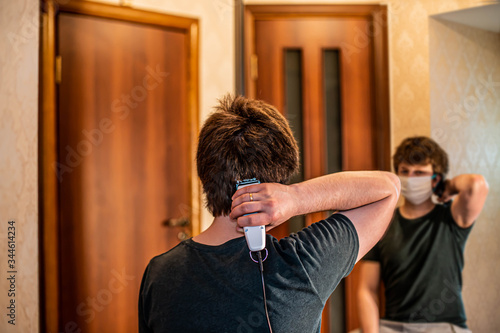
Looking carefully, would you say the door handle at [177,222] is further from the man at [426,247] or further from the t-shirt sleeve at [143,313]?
the t-shirt sleeve at [143,313]

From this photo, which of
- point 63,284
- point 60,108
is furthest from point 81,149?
point 63,284

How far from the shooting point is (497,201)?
128 centimetres

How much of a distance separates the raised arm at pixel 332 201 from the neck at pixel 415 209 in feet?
1.66

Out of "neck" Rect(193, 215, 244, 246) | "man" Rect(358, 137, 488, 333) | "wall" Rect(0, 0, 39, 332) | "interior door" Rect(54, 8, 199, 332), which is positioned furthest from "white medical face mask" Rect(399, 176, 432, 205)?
"wall" Rect(0, 0, 39, 332)

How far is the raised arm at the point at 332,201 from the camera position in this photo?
67 cm

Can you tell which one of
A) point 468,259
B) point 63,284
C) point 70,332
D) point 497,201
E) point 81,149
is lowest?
point 70,332

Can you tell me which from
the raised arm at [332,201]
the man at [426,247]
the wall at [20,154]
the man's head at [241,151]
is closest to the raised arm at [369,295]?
the man at [426,247]

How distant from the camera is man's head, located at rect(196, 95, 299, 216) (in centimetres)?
73

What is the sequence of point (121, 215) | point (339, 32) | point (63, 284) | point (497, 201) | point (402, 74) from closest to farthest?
point (497, 201) → point (402, 74) → point (339, 32) → point (63, 284) → point (121, 215)

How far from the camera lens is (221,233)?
0.74 m

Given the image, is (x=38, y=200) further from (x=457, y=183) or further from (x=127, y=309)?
(x=457, y=183)

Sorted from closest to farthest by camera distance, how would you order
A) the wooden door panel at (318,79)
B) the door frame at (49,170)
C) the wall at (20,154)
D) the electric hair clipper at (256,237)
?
the electric hair clipper at (256,237), the wall at (20,154), the wooden door panel at (318,79), the door frame at (49,170)

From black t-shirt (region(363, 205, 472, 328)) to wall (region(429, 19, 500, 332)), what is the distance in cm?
4

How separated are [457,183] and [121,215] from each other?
140 centimetres
